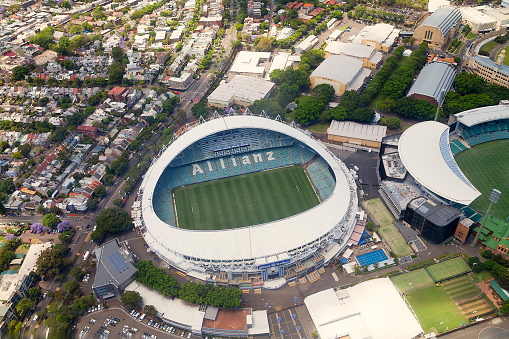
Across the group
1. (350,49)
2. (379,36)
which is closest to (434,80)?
(350,49)

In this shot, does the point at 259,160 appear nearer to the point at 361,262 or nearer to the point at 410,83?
the point at 361,262

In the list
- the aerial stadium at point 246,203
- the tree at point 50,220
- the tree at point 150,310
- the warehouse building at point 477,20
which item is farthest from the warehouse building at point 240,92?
the warehouse building at point 477,20

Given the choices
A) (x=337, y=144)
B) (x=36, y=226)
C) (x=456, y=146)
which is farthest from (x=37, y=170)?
(x=456, y=146)

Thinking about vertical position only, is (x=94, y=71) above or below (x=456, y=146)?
below

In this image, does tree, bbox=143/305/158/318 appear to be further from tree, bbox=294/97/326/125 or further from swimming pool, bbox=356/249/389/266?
tree, bbox=294/97/326/125

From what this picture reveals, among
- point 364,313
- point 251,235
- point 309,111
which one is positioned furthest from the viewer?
point 309,111

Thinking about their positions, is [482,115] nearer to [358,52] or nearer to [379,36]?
[358,52]

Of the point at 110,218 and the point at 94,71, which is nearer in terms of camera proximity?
the point at 110,218
